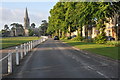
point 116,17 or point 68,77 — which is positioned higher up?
point 116,17

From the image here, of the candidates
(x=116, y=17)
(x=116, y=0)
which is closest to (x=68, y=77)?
(x=116, y=0)

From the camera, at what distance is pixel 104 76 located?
31.3 feet

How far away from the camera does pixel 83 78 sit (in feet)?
29.8

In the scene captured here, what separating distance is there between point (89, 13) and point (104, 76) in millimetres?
20186

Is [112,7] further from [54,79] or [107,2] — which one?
[54,79]

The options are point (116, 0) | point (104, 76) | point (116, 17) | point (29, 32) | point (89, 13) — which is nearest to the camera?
point (104, 76)

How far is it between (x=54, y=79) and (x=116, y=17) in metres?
29.9

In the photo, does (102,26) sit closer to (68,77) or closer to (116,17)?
(116,17)

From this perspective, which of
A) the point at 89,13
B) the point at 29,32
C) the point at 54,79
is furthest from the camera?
the point at 29,32

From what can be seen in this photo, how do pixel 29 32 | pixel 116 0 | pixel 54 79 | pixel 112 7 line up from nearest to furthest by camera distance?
1. pixel 54 79
2. pixel 116 0
3. pixel 112 7
4. pixel 29 32

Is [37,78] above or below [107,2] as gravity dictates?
below

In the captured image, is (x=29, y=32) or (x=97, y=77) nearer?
(x=97, y=77)

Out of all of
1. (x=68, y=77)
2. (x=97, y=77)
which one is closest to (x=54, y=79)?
(x=68, y=77)

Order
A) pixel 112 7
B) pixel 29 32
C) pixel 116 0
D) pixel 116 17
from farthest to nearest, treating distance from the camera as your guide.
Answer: pixel 29 32, pixel 116 17, pixel 112 7, pixel 116 0
